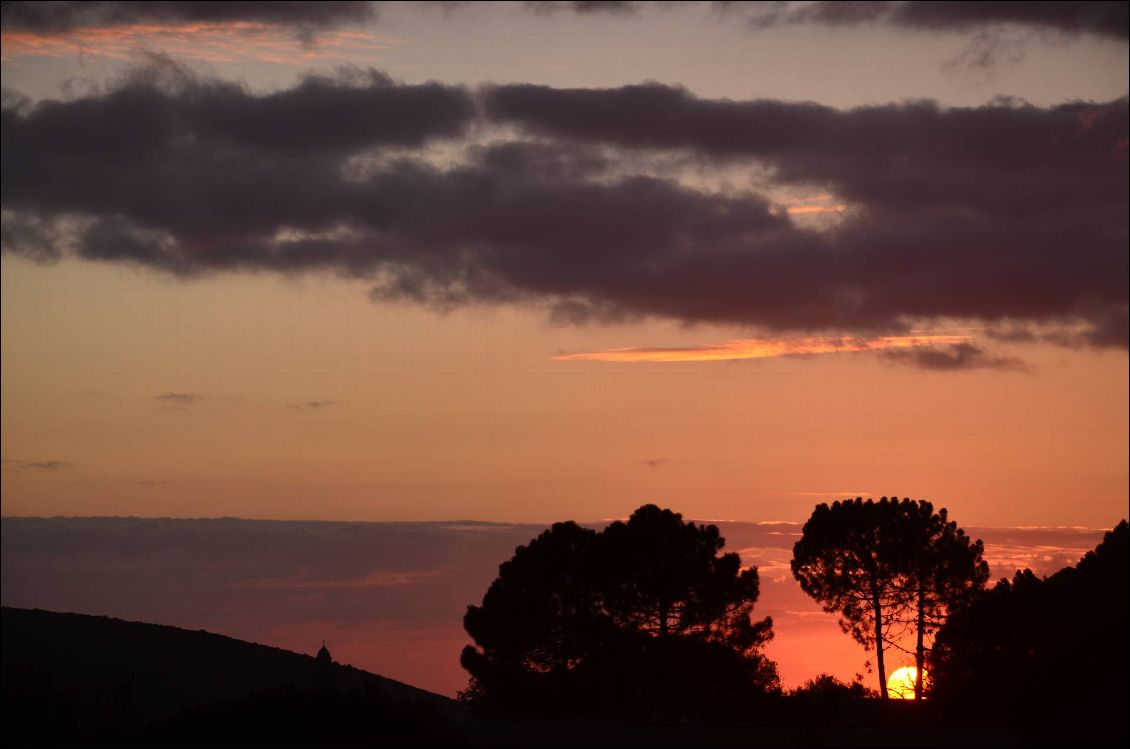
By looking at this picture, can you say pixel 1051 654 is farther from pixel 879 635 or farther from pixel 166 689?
pixel 166 689

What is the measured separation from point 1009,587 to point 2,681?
37477 mm

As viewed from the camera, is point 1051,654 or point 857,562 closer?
point 1051,654

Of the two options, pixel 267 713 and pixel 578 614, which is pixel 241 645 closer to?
pixel 578 614

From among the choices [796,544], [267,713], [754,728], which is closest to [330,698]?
[267,713]

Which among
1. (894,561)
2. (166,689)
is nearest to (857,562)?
(894,561)

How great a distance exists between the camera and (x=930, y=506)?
68750mm

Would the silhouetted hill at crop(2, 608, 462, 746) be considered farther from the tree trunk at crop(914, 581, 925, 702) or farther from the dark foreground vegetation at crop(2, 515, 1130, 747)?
the tree trunk at crop(914, 581, 925, 702)

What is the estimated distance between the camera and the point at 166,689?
9075cm

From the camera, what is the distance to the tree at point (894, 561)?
68312 millimetres

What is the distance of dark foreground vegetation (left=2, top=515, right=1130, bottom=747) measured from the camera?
4228 centimetres

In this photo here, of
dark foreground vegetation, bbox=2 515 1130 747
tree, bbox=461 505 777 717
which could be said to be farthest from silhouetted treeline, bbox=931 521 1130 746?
tree, bbox=461 505 777 717

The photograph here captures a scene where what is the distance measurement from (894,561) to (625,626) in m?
13.2

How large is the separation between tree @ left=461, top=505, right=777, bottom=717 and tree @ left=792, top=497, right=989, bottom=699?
539cm

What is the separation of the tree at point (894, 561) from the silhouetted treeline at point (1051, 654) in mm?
5445
